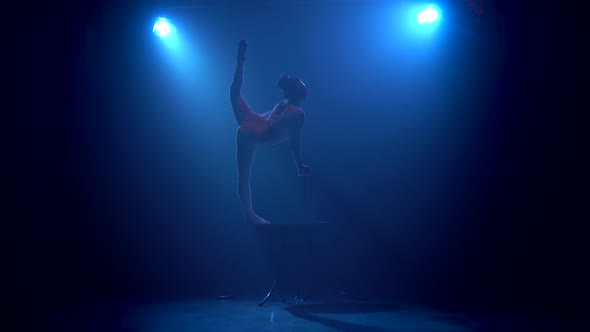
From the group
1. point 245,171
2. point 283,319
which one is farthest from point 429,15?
point 283,319

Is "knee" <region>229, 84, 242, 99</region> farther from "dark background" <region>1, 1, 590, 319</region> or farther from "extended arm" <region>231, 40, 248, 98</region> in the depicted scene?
"dark background" <region>1, 1, 590, 319</region>

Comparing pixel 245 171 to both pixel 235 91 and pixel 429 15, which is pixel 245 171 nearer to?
pixel 235 91

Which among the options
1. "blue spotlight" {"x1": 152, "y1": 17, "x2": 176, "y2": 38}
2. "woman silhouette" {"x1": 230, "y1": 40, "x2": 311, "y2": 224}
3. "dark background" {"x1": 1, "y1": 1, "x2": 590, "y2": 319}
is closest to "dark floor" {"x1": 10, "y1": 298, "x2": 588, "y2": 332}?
"dark background" {"x1": 1, "y1": 1, "x2": 590, "y2": 319}

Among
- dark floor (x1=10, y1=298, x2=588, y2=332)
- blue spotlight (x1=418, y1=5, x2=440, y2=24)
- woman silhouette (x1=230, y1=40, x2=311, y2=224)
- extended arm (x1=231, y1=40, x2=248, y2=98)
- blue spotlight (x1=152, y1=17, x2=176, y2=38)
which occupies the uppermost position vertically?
blue spotlight (x1=418, y1=5, x2=440, y2=24)

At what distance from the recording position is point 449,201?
4.28m

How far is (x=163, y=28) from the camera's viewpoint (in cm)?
455

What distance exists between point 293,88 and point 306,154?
1.01 metres

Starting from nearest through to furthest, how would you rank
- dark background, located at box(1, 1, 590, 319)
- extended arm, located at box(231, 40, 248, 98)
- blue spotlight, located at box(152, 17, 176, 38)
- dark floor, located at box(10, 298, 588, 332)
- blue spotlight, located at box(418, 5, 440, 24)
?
dark floor, located at box(10, 298, 588, 332), extended arm, located at box(231, 40, 248, 98), dark background, located at box(1, 1, 590, 319), blue spotlight, located at box(418, 5, 440, 24), blue spotlight, located at box(152, 17, 176, 38)

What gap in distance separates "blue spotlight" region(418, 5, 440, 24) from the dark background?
214mm

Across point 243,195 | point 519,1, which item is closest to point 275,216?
point 243,195

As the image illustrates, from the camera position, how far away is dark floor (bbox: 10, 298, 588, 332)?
2.50 metres

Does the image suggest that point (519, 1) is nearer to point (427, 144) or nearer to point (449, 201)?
point (427, 144)

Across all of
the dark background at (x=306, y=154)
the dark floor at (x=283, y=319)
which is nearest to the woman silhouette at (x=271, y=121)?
the dark background at (x=306, y=154)

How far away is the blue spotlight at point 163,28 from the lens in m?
4.50
